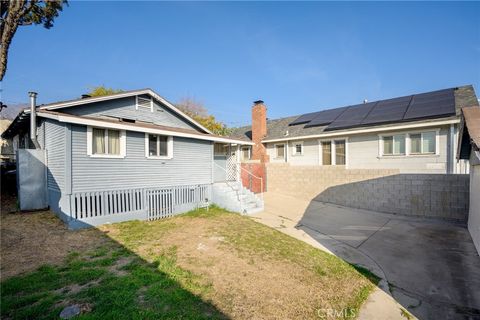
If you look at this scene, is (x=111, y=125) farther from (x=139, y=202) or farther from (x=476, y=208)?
(x=476, y=208)

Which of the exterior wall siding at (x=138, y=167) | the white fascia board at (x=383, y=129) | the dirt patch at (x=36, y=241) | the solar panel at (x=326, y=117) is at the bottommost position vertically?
the dirt patch at (x=36, y=241)

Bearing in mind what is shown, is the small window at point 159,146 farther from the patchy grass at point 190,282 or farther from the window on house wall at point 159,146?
the patchy grass at point 190,282

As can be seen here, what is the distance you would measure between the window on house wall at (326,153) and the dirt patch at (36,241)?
47.8 ft

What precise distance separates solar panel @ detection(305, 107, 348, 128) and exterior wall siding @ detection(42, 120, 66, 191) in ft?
53.0

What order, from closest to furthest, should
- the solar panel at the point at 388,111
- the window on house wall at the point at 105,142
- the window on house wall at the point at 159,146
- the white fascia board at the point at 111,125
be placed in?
the white fascia board at the point at 111,125 < the window on house wall at the point at 105,142 < the window on house wall at the point at 159,146 < the solar panel at the point at 388,111

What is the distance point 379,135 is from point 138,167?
46.0 ft

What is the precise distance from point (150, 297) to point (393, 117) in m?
15.6

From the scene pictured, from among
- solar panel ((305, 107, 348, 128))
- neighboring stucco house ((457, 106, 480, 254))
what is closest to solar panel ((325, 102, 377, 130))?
solar panel ((305, 107, 348, 128))

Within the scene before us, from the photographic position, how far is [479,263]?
19.1 feet

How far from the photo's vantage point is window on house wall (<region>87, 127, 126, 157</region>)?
829 centimetres

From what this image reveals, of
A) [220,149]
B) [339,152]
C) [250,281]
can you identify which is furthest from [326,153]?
[250,281]

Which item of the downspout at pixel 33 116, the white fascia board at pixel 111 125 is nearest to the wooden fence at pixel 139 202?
the white fascia board at pixel 111 125

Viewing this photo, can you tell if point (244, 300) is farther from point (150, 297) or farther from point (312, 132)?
point (312, 132)

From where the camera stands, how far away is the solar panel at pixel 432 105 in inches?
472
